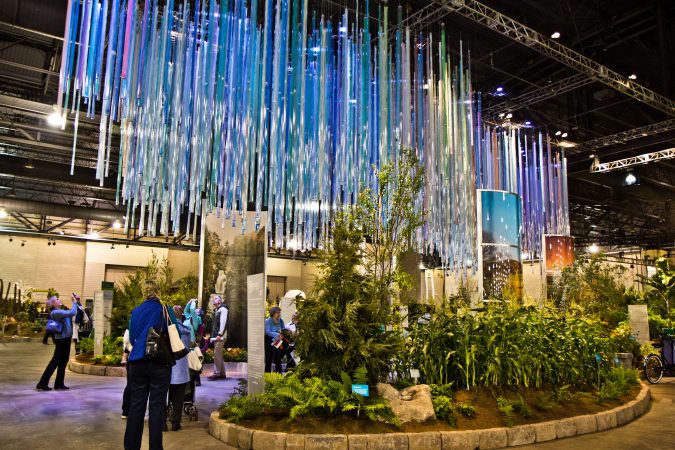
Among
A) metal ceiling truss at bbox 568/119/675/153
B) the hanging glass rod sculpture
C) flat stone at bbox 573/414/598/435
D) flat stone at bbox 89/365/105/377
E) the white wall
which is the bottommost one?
flat stone at bbox 89/365/105/377

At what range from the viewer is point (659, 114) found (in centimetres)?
1692

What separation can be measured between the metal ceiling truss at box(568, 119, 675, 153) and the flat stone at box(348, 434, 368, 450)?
47.4 feet

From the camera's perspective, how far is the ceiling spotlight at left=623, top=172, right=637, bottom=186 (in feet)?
59.4

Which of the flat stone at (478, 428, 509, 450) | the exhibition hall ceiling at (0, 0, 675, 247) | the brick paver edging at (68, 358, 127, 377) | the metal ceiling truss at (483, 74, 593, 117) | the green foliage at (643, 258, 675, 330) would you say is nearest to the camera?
the flat stone at (478, 428, 509, 450)

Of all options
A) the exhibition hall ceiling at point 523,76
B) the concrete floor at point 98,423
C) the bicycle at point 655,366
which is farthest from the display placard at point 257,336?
the bicycle at point 655,366

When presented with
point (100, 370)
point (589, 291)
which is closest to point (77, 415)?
point (100, 370)

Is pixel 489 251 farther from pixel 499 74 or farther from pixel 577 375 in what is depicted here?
pixel 499 74

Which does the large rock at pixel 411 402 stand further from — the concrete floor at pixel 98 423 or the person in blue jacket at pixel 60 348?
the person in blue jacket at pixel 60 348

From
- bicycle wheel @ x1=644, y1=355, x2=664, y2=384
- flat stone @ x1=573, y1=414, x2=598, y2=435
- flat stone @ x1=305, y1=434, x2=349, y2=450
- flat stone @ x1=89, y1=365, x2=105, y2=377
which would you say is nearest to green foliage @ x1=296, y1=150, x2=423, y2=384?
flat stone @ x1=305, y1=434, x2=349, y2=450

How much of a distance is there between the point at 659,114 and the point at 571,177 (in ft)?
15.6

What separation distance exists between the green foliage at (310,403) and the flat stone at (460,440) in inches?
20.0

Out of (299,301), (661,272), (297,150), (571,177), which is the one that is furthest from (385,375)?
(571,177)

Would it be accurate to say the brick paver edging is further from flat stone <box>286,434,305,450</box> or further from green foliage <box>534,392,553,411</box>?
green foliage <box>534,392,553,411</box>

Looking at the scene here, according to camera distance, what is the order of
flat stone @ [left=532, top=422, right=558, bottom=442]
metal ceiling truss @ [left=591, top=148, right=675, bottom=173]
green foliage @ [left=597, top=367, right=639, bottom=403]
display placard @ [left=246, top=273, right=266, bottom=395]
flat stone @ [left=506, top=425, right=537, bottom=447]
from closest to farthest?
flat stone @ [left=506, top=425, right=537, bottom=447], flat stone @ [left=532, top=422, right=558, bottom=442], display placard @ [left=246, top=273, right=266, bottom=395], green foliage @ [left=597, top=367, right=639, bottom=403], metal ceiling truss @ [left=591, top=148, right=675, bottom=173]
